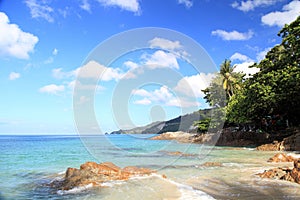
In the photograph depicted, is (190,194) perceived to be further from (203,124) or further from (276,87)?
(203,124)

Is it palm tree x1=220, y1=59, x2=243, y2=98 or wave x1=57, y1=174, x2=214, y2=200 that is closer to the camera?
wave x1=57, y1=174, x2=214, y2=200

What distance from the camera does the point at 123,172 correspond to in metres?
10.7

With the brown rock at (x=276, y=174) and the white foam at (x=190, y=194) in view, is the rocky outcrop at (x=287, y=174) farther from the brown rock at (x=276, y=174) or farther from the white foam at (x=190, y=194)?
the white foam at (x=190, y=194)

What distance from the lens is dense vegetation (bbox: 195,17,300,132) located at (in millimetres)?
22172

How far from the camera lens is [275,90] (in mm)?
24422

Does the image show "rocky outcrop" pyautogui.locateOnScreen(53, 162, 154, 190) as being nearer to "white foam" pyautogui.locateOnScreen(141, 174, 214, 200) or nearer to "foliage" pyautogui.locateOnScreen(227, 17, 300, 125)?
"white foam" pyautogui.locateOnScreen(141, 174, 214, 200)

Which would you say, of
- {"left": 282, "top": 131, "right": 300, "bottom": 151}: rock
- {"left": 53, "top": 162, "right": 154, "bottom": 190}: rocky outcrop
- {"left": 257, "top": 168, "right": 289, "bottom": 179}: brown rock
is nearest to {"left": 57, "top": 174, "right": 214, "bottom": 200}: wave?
{"left": 53, "top": 162, "right": 154, "bottom": 190}: rocky outcrop

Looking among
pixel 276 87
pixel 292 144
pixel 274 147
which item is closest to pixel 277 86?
pixel 276 87

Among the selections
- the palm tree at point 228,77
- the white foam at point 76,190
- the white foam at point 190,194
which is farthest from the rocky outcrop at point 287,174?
the palm tree at point 228,77

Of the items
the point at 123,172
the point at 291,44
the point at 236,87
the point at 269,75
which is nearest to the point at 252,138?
the point at 236,87

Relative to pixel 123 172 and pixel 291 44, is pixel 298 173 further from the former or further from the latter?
pixel 291 44

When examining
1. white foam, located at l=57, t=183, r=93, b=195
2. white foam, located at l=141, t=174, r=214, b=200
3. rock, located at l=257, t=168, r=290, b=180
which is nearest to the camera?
white foam, located at l=141, t=174, r=214, b=200

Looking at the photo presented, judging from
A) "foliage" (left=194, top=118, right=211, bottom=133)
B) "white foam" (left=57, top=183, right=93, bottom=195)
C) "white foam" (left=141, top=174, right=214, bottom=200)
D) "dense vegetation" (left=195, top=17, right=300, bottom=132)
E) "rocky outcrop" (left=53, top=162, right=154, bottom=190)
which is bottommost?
"white foam" (left=57, top=183, right=93, bottom=195)

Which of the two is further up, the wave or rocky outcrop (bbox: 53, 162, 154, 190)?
rocky outcrop (bbox: 53, 162, 154, 190)
